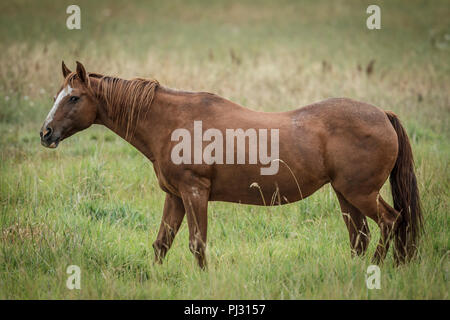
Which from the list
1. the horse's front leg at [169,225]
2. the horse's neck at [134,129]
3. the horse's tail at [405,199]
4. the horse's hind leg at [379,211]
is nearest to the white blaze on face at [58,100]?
the horse's neck at [134,129]

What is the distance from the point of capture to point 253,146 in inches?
216

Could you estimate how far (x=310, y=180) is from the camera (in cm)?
554

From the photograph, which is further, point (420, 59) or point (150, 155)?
point (420, 59)

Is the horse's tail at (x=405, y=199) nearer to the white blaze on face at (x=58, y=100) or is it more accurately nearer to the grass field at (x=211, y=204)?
the grass field at (x=211, y=204)

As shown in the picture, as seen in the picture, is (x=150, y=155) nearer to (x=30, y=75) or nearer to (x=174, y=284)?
(x=174, y=284)

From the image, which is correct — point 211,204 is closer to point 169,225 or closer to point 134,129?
point 169,225

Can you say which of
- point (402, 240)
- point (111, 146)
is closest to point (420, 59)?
point (111, 146)

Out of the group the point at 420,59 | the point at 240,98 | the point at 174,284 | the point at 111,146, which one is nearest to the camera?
the point at 174,284

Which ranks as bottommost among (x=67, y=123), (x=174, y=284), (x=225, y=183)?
(x=174, y=284)

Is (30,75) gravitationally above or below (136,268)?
above

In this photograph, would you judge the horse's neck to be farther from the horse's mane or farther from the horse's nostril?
the horse's nostril

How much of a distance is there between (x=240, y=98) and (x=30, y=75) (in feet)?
15.5

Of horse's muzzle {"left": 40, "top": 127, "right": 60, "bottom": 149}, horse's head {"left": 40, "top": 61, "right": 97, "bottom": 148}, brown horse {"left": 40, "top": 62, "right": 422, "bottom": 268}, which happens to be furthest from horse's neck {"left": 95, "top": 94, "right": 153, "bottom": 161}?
horse's muzzle {"left": 40, "top": 127, "right": 60, "bottom": 149}

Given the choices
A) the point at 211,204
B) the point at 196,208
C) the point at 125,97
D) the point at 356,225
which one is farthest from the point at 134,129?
the point at 356,225
